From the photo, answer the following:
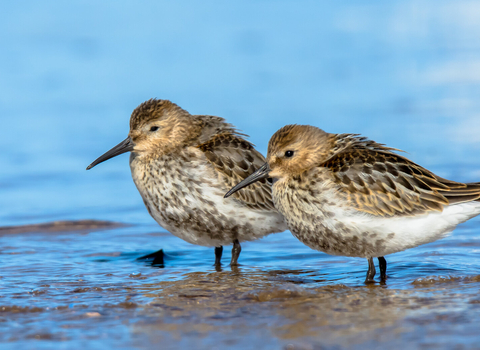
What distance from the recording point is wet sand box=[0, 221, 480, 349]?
17.6ft

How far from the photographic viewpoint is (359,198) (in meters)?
7.12

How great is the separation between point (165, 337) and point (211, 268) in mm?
3248

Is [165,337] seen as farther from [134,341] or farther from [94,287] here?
[94,287]

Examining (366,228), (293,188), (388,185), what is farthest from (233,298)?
(388,185)

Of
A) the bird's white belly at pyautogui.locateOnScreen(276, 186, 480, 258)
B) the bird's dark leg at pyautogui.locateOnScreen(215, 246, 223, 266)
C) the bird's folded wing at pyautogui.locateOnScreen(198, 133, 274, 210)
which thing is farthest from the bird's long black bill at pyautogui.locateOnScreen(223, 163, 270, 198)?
the bird's dark leg at pyautogui.locateOnScreen(215, 246, 223, 266)

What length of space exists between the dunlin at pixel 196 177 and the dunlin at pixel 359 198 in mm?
852

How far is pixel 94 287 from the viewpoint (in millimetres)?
7285

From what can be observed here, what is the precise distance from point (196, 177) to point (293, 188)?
54.1 inches

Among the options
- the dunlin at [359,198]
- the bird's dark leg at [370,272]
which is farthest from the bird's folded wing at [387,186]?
the bird's dark leg at [370,272]

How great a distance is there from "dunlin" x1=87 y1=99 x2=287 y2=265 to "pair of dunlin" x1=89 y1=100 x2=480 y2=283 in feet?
0.04

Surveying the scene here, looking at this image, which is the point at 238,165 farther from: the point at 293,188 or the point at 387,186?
the point at 387,186

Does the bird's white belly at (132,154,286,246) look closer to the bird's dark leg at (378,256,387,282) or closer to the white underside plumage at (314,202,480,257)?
the bird's dark leg at (378,256,387,282)

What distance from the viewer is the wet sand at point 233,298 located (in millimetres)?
5371

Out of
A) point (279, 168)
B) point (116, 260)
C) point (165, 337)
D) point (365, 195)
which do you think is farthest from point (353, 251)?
point (116, 260)
